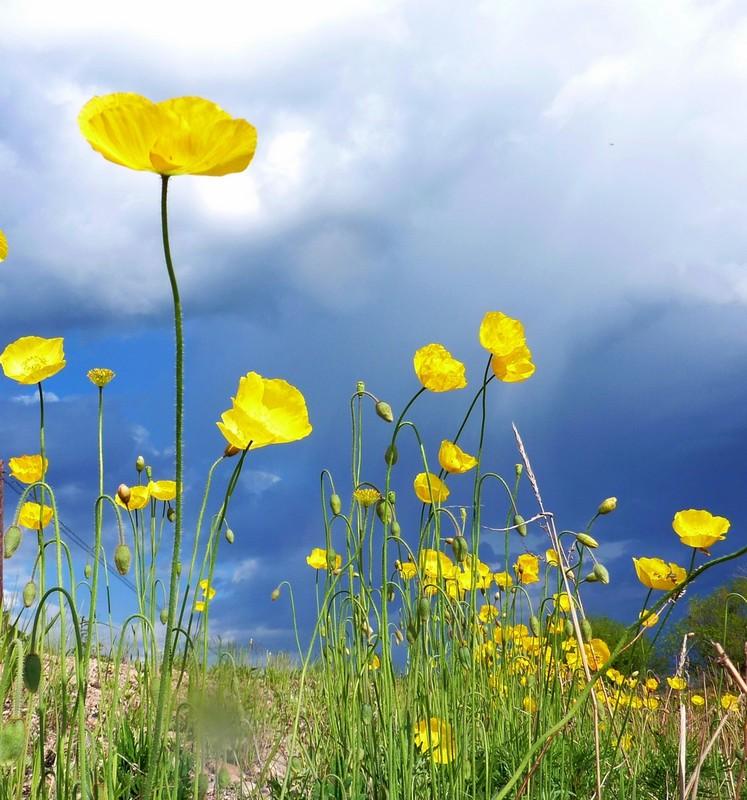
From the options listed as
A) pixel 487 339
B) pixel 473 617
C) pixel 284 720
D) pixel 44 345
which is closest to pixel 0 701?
pixel 44 345

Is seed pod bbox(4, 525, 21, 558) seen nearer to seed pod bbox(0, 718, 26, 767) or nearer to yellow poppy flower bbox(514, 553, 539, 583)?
seed pod bbox(0, 718, 26, 767)

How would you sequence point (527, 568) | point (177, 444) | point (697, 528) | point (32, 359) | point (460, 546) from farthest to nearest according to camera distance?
1. point (527, 568)
2. point (460, 546)
3. point (697, 528)
4. point (32, 359)
5. point (177, 444)

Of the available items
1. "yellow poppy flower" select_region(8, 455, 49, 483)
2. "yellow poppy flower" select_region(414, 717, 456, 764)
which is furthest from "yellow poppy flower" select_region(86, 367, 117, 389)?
"yellow poppy flower" select_region(414, 717, 456, 764)

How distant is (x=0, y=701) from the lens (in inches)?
59.1

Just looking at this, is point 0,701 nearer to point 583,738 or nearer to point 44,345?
point 44,345

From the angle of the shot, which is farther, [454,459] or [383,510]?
[454,459]

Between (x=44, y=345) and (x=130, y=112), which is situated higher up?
(x=44, y=345)

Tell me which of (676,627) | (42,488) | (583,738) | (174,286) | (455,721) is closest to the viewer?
(174,286)

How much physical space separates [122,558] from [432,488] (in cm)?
98

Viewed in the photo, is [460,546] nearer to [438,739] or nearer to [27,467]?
[438,739]

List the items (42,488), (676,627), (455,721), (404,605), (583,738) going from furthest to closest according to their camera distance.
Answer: (676,627)
(583,738)
(404,605)
(455,721)
(42,488)

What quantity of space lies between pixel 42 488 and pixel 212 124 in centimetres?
123

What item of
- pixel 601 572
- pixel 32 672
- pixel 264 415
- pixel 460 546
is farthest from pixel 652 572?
pixel 32 672

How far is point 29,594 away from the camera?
2.08 metres
